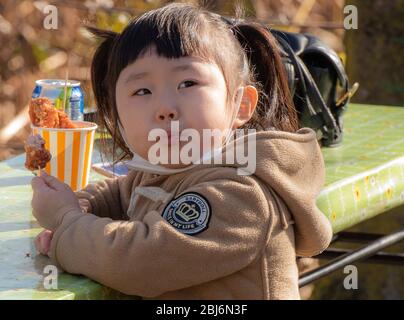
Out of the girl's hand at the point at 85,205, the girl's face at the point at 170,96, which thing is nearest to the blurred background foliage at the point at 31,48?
the girl's hand at the point at 85,205

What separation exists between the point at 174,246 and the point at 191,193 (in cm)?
9

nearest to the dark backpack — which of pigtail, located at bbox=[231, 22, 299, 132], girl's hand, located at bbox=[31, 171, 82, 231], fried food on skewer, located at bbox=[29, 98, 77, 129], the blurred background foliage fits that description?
pigtail, located at bbox=[231, 22, 299, 132]

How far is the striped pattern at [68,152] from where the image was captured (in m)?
1.79

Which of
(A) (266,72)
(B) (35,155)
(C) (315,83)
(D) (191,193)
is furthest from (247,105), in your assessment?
(C) (315,83)

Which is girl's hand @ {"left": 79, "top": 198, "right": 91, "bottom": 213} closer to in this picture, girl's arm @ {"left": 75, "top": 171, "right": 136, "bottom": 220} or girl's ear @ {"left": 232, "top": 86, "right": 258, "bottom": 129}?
girl's arm @ {"left": 75, "top": 171, "right": 136, "bottom": 220}

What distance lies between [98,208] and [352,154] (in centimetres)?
83

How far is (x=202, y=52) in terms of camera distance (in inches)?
58.1

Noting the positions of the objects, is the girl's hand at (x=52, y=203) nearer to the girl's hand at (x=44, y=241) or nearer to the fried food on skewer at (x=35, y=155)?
the girl's hand at (x=44, y=241)

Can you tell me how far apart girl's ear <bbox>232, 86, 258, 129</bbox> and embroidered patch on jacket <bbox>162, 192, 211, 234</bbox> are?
229 millimetres

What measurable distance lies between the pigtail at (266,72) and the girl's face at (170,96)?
0.17 m

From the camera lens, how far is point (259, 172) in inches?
54.2

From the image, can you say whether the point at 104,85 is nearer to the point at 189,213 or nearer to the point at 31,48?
the point at 189,213

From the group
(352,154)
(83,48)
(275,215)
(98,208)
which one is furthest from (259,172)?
(83,48)
